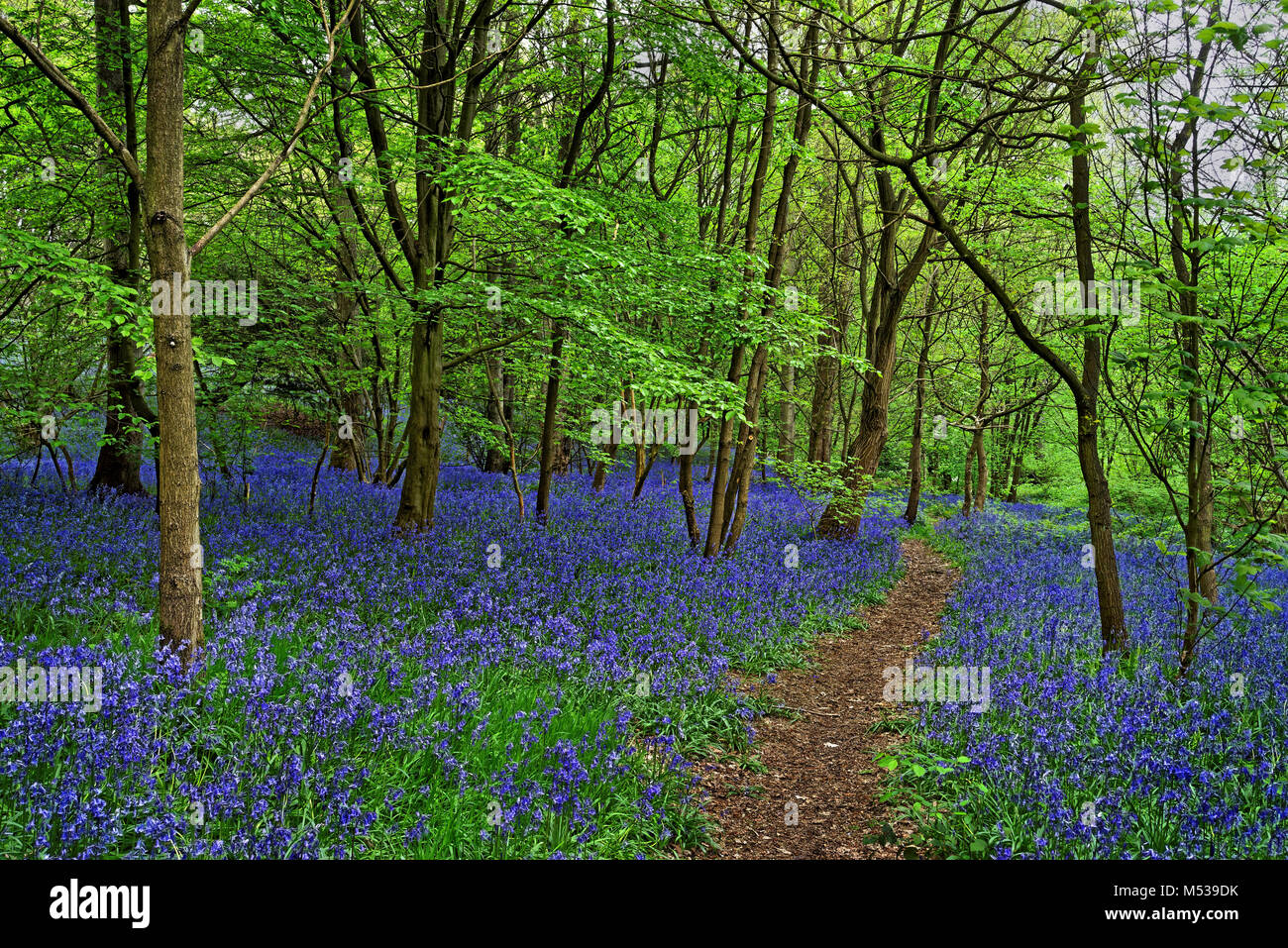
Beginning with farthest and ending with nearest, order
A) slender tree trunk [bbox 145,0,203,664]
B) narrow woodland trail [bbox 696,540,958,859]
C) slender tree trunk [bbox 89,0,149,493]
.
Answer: slender tree trunk [bbox 89,0,149,493], narrow woodland trail [bbox 696,540,958,859], slender tree trunk [bbox 145,0,203,664]

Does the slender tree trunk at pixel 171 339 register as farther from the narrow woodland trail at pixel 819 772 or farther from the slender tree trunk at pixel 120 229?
the slender tree trunk at pixel 120 229

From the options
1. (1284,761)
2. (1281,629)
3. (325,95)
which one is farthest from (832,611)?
(325,95)

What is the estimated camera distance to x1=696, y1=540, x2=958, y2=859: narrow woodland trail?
4.31 metres

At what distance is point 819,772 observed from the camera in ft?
17.2

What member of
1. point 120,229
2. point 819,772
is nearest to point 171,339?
point 819,772

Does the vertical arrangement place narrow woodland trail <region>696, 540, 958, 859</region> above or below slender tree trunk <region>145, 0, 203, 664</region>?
below

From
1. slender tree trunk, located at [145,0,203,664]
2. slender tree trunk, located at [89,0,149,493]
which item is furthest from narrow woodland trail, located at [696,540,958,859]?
slender tree trunk, located at [89,0,149,493]

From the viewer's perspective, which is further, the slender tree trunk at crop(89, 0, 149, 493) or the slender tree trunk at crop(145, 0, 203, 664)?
the slender tree trunk at crop(89, 0, 149, 493)

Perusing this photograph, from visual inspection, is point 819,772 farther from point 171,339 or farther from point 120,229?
point 120,229

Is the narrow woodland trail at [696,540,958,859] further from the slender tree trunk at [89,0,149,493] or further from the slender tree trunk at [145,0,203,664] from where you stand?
the slender tree trunk at [89,0,149,493]

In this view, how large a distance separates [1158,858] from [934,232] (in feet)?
42.0

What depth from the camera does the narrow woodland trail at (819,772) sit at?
431 cm

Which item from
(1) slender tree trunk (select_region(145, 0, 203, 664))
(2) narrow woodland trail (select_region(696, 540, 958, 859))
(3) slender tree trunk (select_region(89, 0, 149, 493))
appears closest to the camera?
(1) slender tree trunk (select_region(145, 0, 203, 664))
